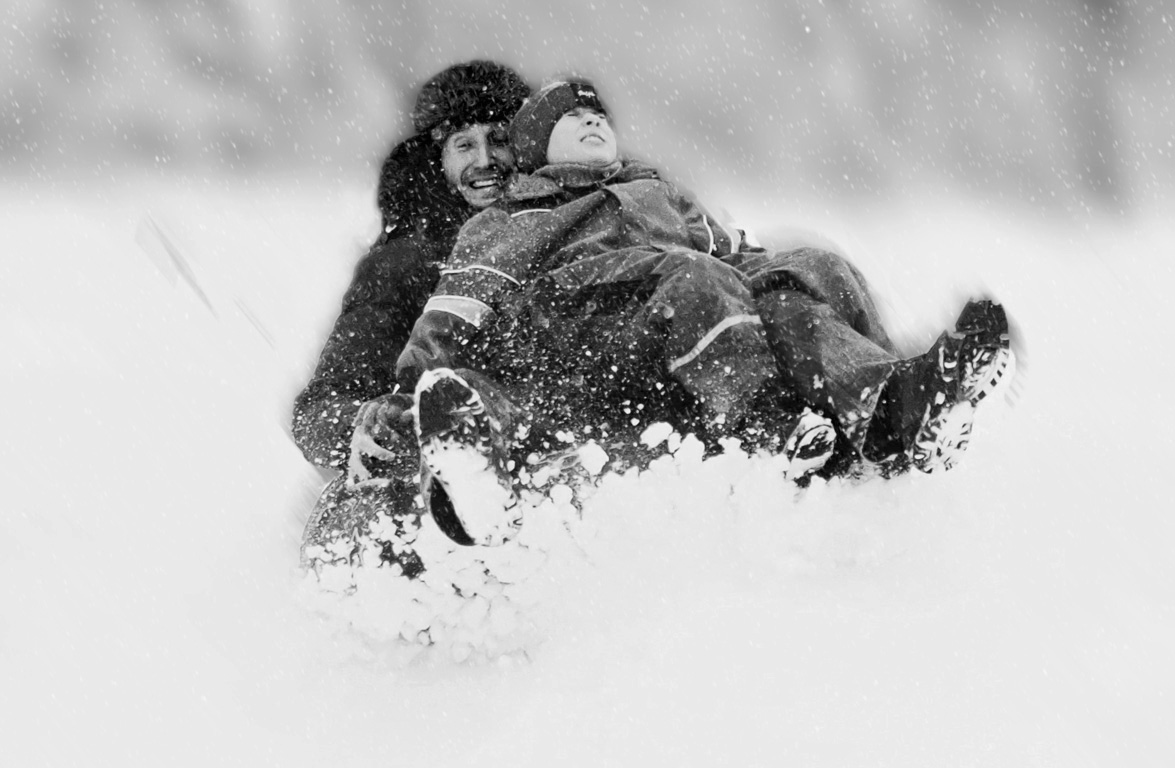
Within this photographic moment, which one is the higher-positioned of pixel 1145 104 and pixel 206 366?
pixel 206 366

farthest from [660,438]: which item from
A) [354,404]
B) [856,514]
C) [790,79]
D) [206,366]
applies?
[790,79]

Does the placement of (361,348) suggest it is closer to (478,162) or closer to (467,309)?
(467,309)

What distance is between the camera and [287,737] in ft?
3.92

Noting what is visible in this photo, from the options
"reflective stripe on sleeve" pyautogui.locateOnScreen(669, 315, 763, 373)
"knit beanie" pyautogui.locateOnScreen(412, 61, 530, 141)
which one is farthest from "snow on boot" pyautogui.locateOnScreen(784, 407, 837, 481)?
"knit beanie" pyautogui.locateOnScreen(412, 61, 530, 141)

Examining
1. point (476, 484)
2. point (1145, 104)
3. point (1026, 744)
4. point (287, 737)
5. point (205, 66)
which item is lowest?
point (1145, 104)

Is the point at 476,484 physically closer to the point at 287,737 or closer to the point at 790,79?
the point at 287,737

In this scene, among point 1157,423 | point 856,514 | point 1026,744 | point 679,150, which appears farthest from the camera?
point 679,150

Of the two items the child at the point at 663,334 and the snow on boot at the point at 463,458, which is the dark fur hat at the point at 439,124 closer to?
the child at the point at 663,334

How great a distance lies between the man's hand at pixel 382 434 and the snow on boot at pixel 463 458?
209 mm

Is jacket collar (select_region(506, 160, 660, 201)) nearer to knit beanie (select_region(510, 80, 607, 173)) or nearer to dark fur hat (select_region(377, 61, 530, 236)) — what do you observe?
knit beanie (select_region(510, 80, 607, 173))

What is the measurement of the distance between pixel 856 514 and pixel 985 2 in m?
3.43

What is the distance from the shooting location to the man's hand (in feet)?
4.66

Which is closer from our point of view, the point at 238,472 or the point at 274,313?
the point at 238,472

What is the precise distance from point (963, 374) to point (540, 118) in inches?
32.1
